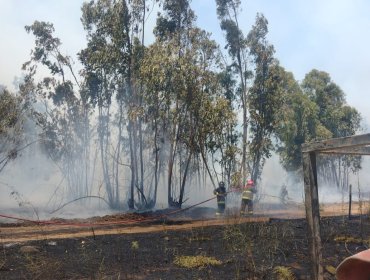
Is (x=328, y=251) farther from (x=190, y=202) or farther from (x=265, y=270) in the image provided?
(x=190, y=202)

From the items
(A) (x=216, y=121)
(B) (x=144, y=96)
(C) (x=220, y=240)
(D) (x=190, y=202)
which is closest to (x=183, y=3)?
(B) (x=144, y=96)

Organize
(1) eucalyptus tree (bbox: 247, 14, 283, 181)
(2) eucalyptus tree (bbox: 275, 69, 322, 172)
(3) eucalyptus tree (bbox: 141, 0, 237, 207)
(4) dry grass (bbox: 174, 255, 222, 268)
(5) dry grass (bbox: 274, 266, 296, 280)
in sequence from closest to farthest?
(5) dry grass (bbox: 274, 266, 296, 280)
(4) dry grass (bbox: 174, 255, 222, 268)
(3) eucalyptus tree (bbox: 141, 0, 237, 207)
(1) eucalyptus tree (bbox: 247, 14, 283, 181)
(2) eucalyptus tree (bbox: 275, 69, 322, 172)

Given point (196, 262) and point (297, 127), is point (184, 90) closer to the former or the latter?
point (196, 262)

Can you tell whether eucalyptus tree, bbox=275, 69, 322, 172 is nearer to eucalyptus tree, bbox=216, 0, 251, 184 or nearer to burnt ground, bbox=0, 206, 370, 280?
eucalyptus tree, bbox=216, 0, 251, 184

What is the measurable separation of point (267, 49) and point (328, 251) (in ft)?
61.5

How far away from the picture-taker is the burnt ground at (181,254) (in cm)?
665

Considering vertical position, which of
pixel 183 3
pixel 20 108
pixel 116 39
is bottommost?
pixel 20 108

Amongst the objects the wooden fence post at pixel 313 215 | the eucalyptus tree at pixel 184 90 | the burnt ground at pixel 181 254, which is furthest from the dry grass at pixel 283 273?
the eucalyptus tree at pixel 184 90

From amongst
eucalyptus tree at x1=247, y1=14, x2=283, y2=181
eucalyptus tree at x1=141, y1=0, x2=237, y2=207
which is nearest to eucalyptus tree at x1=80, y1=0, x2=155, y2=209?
eucalyptus tree at x1=141, y1=0, x2=237, y2=207

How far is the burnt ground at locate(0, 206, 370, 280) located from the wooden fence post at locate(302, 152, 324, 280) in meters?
1.20

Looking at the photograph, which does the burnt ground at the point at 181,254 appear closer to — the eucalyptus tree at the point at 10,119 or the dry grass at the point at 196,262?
the dry grass at the point at 196,262

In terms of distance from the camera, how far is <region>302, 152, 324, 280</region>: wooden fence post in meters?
5.40

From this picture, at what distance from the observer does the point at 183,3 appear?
2334cm

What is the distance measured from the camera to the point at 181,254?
809 centimetres
